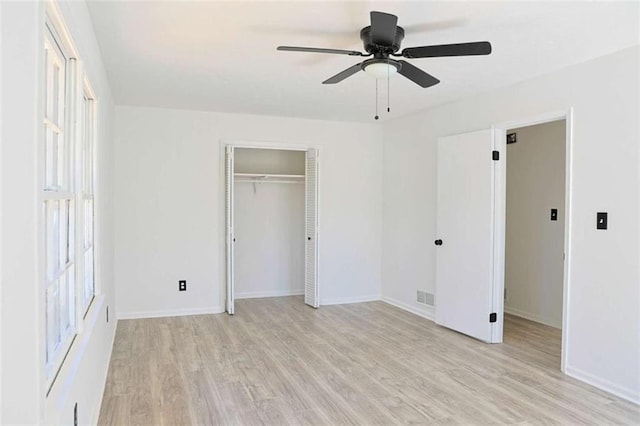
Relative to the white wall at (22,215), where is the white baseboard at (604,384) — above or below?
below

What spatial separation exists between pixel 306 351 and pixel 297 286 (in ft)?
8.40

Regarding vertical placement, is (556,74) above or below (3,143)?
above

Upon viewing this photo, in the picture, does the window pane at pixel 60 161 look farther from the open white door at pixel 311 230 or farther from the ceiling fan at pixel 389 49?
the open white door at pixel 311 230

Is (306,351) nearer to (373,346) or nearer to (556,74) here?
(373,346)

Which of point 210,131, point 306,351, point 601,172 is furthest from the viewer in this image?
point 210,131

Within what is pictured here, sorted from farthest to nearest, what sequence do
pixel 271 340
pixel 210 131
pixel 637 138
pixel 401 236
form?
pixel 401 236, pixel 210 131, pixel 271 340, pixel 637 138

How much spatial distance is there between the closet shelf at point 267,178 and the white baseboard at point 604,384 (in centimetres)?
404

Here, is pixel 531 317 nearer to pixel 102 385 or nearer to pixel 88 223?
pixel 102 385

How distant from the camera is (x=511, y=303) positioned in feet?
18.3

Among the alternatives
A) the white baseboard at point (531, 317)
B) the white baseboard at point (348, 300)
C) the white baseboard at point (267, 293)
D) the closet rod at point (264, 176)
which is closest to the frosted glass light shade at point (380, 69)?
the closet rod at point (264, 176)

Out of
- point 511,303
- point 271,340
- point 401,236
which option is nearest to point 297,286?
point 401,236

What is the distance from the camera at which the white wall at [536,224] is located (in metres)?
5.03

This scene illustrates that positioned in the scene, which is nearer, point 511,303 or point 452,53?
point 452,53

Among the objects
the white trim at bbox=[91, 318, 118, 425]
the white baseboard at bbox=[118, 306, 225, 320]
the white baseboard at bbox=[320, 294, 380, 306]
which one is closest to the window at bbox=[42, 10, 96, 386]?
the white trim at bbox=[91, 318, 118, 425]
